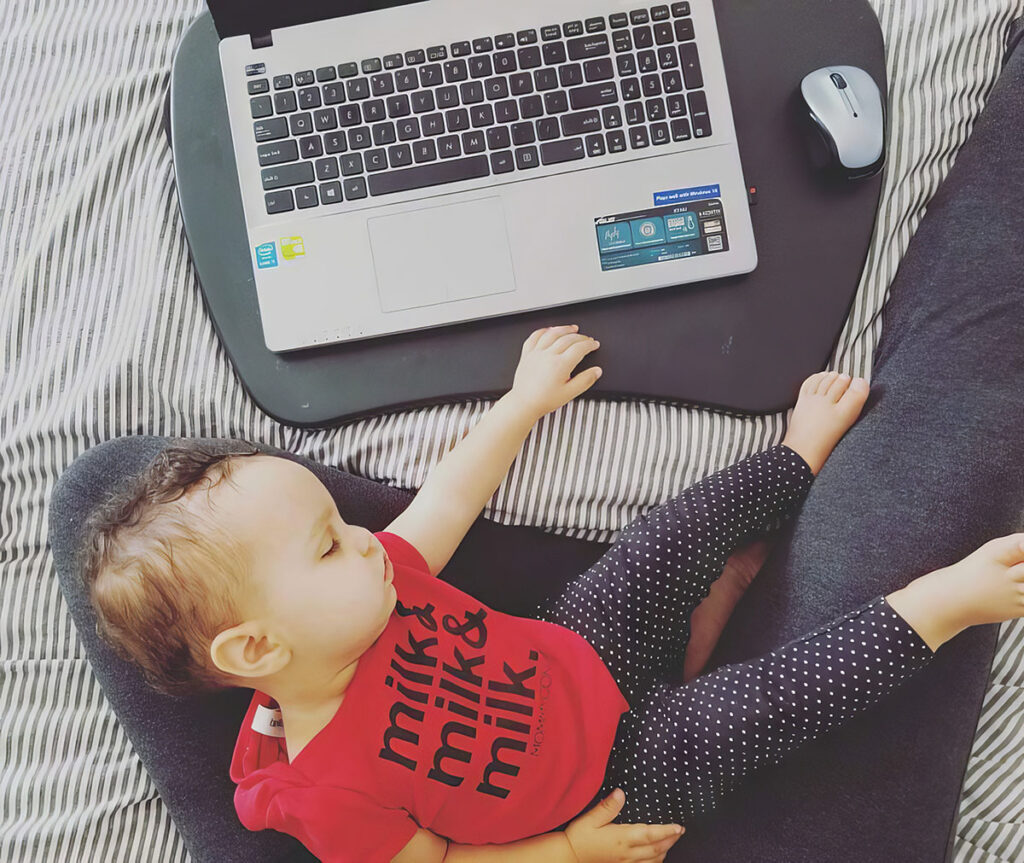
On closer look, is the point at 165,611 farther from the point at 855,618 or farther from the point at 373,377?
the point at 855,618

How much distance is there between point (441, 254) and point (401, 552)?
289 mm

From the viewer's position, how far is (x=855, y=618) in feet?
2.72

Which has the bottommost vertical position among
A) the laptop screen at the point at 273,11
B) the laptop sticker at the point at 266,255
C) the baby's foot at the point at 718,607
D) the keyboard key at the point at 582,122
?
the baby's foot at the point at 718,607

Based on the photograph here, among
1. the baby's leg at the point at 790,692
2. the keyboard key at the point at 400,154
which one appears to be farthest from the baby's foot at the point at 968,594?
the keyboard key at the point at 400,154

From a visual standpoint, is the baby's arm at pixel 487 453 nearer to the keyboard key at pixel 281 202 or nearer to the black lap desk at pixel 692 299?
the black lap desk at pixel 692 299

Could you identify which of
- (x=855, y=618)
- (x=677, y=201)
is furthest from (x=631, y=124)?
(x=855, y=618)

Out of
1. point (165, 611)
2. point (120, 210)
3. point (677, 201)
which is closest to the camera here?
point (165, 611)

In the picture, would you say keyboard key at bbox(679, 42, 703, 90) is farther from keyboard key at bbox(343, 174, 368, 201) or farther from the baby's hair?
the baby's hair

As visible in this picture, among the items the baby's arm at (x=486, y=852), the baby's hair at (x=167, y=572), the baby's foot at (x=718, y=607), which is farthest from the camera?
the baby's foot at (x=718, y=607)

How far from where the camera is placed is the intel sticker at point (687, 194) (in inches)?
34.6

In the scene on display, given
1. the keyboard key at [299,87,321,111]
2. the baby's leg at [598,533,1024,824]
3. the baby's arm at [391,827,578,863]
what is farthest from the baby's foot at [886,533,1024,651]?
the keyboard key at [299,87,321,111]

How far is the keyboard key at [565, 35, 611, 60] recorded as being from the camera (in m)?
0.88

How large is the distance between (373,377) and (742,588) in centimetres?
47

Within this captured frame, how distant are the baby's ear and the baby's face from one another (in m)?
0.01
